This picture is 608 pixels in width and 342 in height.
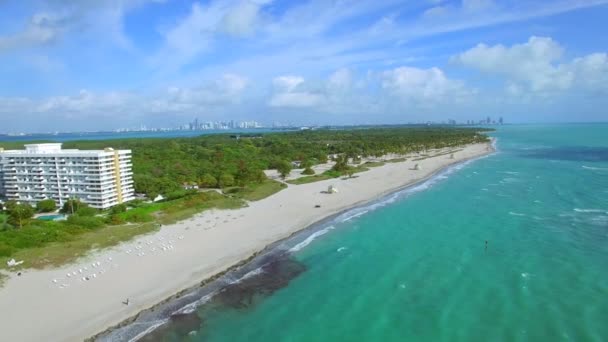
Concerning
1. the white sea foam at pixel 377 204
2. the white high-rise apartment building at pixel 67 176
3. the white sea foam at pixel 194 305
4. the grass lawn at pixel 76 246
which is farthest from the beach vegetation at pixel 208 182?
the white sea foam at pixel 194 305

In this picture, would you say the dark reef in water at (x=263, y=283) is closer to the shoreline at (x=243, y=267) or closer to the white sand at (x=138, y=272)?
the shoreline at (x=243, y=267)

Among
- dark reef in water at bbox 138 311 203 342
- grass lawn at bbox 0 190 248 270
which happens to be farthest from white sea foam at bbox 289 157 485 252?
grass lawn at bbox 0 190 248 270

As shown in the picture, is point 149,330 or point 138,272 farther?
point 138,272

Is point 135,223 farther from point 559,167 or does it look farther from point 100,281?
point 559,167

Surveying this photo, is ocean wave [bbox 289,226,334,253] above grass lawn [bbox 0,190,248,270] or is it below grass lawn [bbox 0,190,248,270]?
below

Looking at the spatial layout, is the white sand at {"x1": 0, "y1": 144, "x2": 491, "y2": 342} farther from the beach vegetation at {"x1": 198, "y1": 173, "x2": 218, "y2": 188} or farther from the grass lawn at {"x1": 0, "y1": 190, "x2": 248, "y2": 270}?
the beach vegetation at {"x1": 198, "y1": 173, "x2": 218, "y2": 188}

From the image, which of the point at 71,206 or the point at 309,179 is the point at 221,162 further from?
the point at 71,206

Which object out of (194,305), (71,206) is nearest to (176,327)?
(194,305)
